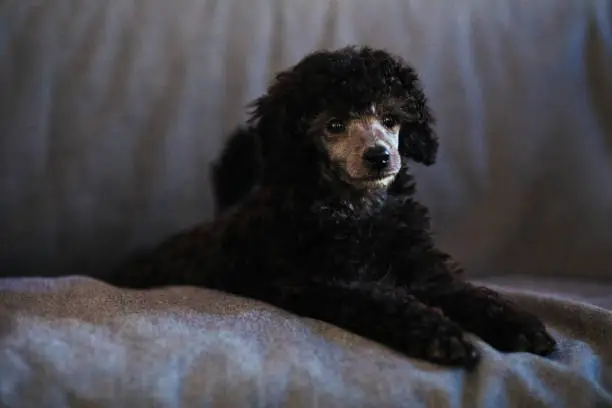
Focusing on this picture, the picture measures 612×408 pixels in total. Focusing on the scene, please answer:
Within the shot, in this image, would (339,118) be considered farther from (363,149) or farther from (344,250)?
(344,250)

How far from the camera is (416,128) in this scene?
138 centimetres

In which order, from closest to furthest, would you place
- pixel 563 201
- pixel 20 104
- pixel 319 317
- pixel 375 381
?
1. pixel 375 381
2. pixel 319 317
3. pixel 20 104
4. pixel 563 201

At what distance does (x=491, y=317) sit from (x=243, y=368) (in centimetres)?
42

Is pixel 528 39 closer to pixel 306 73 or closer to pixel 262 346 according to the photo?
pixel 306 73

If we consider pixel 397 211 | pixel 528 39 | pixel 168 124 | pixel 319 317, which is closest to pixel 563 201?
pixel 528 39

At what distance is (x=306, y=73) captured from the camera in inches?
50.5

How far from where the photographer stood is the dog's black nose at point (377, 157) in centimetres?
121

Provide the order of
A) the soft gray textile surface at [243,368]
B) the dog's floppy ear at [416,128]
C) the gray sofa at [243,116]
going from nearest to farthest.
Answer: the soft gray textile surface at [243,368] → the dog's floppy ear at [416,128] → the gray sofa at [243,116]

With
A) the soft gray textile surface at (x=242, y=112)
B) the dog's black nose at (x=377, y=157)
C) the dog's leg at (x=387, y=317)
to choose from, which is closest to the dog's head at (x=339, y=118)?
the dog's black nose at (x=377, y=157)

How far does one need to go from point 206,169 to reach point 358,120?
0.41m

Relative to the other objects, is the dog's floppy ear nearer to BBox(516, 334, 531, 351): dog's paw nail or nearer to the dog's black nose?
the dog's black nose

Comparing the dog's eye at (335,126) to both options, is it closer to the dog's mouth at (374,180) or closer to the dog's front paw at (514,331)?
the dog's mouth at (374,180)

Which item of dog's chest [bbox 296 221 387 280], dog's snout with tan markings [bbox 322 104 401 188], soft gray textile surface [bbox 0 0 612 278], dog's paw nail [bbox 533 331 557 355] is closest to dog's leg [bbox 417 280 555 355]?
dog's paw nail [bbox 533 331 557 355]

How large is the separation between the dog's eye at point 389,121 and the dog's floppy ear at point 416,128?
0.09 ft
